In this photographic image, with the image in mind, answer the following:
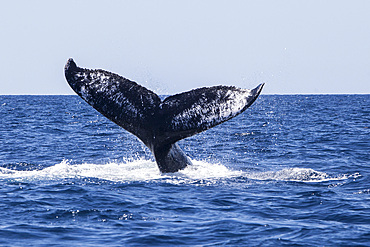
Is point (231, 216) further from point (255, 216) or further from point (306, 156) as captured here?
point (306, 156)

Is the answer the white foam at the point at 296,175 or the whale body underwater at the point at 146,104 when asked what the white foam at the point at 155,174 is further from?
the whale body underwater at the point at 146,104

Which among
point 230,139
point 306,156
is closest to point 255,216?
point 306,156

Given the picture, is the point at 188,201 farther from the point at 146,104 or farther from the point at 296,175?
the point at 296,175

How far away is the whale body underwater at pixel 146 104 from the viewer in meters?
7.85

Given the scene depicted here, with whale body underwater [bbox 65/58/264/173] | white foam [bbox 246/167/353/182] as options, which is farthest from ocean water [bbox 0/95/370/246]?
whale body underwater [bbox 65/58/264/173]

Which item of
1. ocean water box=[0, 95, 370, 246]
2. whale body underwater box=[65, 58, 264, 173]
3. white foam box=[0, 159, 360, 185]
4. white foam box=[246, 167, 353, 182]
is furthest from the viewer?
white foam box=[246, 167, 353, 182]

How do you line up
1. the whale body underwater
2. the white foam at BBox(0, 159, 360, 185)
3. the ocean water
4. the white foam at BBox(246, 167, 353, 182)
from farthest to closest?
the white foam at BBox(246, 167, 353, 182)
the white foam at BBox(0, 159, 360, 185)
the whale body underwater
the ocean water

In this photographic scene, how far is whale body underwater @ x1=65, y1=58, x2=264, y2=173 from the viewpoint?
785cm

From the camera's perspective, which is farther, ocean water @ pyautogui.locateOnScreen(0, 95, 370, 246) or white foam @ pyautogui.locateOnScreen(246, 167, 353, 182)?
white foam @ pyautogui.locateOnScreen(246, 167, 353, 182)

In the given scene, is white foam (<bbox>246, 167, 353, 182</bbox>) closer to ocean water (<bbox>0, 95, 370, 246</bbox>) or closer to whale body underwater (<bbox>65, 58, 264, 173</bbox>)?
ocean water (<bbox>0, 95, 370, 246</bbox>)

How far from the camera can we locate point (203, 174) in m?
10.1

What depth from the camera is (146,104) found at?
8.27 meters

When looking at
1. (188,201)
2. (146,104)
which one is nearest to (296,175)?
(188,201)

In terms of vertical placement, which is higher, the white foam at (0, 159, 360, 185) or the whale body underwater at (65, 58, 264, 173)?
the whale body underwater at (65, 58, 264, 173)
